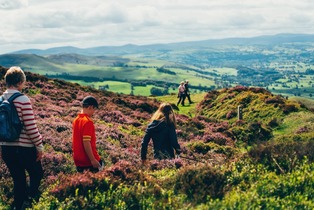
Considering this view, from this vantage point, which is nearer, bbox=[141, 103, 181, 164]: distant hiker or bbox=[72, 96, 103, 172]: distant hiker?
bbox=[72, 96, 103, 172]: distant hiker

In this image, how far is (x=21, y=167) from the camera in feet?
26.9

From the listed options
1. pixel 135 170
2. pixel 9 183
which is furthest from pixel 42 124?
pixel 135 170

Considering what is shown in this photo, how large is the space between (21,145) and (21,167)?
58 cm

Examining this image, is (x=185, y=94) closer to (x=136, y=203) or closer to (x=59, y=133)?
(x=59, y=133)

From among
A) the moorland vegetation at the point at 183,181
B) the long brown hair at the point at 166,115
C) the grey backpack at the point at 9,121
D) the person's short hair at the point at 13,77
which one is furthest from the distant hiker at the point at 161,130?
the person's short hair at the point at 13,77

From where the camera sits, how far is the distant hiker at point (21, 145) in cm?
784

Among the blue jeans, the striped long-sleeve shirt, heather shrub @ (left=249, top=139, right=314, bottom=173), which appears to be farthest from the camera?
heather shrub @ (left=249, top=139, right=314, bottom=173)

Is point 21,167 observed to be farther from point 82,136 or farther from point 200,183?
point 200,183

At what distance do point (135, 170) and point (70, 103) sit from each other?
21.5 m

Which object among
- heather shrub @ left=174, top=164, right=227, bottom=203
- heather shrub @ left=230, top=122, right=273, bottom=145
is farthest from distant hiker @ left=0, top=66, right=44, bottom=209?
heather shrub @ left=230, top=122, right=273, bottom=145

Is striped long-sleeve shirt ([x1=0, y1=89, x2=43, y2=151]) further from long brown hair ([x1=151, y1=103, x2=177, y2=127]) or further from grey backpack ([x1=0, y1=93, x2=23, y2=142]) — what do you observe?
long brown hair ([x1=151, y1=103, x2=177, y2=127])

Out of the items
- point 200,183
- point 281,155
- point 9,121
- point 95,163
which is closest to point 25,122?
point 9,121

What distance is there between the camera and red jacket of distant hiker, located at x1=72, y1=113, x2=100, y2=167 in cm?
859

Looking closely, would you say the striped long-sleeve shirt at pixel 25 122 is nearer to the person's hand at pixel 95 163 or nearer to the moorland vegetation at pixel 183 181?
the moorland vegetation at pixel 183 181
